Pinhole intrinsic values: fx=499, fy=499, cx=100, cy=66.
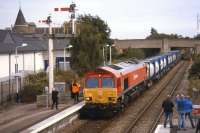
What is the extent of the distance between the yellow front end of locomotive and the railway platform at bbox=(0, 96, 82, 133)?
2127 millimetres

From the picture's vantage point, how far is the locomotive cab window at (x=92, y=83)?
28719mm

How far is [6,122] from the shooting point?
2650cm

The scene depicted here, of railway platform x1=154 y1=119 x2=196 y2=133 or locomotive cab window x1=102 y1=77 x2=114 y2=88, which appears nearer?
railway platform x1=154 y1=119 x2=196 y2=133

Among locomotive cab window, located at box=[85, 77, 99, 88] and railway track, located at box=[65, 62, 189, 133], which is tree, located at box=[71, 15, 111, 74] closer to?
railway track, located at box=[65, 62, 189, 133]

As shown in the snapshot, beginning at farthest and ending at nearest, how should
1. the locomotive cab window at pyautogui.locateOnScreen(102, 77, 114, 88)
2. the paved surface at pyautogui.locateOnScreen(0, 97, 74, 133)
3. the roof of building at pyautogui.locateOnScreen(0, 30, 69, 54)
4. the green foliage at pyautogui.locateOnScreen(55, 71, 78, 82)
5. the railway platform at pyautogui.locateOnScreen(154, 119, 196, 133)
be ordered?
the roof of building at pyautogui.locateOnScreen(0, 30, 69, 54)
the green foliage at pyautogui.locateOnScreen(55, 71, 78, 82)
the locomotive cab window at pyautogui.locateOnScreen(102, 77, 114, 88)
the paved surface at pyautogui.locateOnScreen(0, 97, 74, 133)
the railway platform at pyautogui.locateOnScreen(154, 119, 196, 133)

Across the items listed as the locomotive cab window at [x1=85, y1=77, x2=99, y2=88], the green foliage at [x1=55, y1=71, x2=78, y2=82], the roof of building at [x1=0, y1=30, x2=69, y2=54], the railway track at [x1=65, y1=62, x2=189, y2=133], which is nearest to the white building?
the roof of building at [x1=0, y1=30, x2=69, y2=54]

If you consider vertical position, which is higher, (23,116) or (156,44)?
(156,44)

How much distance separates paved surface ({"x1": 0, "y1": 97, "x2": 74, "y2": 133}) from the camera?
79.5 feet

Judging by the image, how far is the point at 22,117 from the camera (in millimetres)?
28188

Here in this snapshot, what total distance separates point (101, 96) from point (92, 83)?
1.00 metres

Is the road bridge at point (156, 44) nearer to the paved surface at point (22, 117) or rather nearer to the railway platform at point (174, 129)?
the paved surface at point (22, 117)

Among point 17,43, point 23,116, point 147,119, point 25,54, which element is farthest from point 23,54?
point 147,119

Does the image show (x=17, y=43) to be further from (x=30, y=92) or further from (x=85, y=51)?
(x=30, y=92)

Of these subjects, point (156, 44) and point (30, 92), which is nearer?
point (30, 92)
